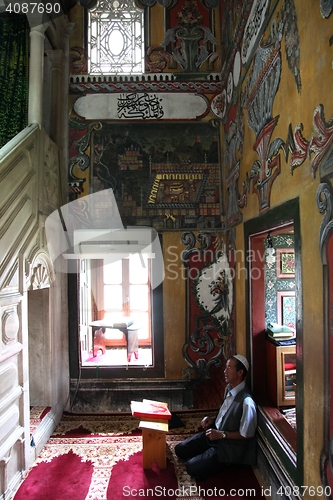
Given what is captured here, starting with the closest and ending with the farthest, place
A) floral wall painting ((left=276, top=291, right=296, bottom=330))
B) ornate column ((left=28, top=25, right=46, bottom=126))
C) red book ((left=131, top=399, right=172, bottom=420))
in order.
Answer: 1. red book ((left=131, top=399, right=172, bottom=420))
2. ornate column ((left=28, top=25, right=46, bottom=126))
3. floral wall painting ((left=276, top=291, right=296, bottom=330))

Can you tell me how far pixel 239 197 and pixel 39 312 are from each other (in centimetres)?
316

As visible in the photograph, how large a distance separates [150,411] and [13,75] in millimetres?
4863

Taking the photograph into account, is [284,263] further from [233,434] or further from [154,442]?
[154,442]

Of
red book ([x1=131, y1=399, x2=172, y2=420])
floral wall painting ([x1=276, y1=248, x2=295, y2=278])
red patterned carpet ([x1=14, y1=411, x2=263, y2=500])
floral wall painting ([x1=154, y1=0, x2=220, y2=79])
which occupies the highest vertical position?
floral wall painting ([x1=154, y1=0, x2=220, y2=79])

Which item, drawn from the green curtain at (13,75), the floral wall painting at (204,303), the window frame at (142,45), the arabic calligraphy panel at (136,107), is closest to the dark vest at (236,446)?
the floral wall painting at (204,303)

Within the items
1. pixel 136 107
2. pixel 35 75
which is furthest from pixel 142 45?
pixel 35 75

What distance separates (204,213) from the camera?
Answer: 4988 millimetres

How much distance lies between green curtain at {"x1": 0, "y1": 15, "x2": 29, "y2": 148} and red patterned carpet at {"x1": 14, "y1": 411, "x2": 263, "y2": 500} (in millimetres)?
4138

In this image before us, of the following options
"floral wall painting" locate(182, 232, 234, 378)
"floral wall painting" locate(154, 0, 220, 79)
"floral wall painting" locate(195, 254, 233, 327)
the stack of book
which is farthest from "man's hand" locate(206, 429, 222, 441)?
"floral wall painting" locate(154, 0, 220, 79)

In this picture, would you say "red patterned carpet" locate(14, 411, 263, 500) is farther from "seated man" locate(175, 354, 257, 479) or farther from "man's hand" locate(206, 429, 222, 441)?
"man's hand" locate(206, 429, 222, 441)

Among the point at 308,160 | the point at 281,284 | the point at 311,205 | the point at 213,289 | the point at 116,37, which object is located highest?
the point at 116,37

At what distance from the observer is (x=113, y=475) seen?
327 centimetres

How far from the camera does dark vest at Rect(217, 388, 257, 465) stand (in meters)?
3.07

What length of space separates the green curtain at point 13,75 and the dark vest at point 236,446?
14.8ft
